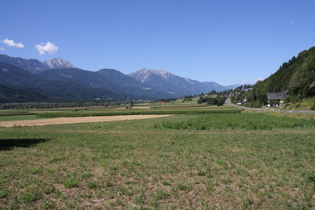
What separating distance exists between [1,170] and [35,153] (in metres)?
4.36

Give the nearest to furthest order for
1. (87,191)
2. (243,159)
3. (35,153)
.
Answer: (87,191) → (243,159) → (35,153)

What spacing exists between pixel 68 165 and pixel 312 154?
13527 mm

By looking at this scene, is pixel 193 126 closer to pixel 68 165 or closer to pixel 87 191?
pixel 68 165

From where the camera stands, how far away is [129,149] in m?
17.1

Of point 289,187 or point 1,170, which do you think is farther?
point 1,170

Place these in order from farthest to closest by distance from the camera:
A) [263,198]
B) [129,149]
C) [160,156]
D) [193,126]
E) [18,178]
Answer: [193,126] → [129,149] → [160,156] → [18,178] → [263,198]

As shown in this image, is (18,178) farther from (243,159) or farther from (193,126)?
(193,126)

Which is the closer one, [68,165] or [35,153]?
[68,165]

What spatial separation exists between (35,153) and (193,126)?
22522 mm

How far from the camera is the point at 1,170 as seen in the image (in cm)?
1134

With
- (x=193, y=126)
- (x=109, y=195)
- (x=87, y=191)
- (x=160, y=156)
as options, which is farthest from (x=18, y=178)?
(x=193, y=126)

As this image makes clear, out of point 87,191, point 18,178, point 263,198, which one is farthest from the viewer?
point 18,178

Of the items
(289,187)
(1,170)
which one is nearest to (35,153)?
(1,170)

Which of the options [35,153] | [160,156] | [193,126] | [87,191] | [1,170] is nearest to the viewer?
[87,191]
